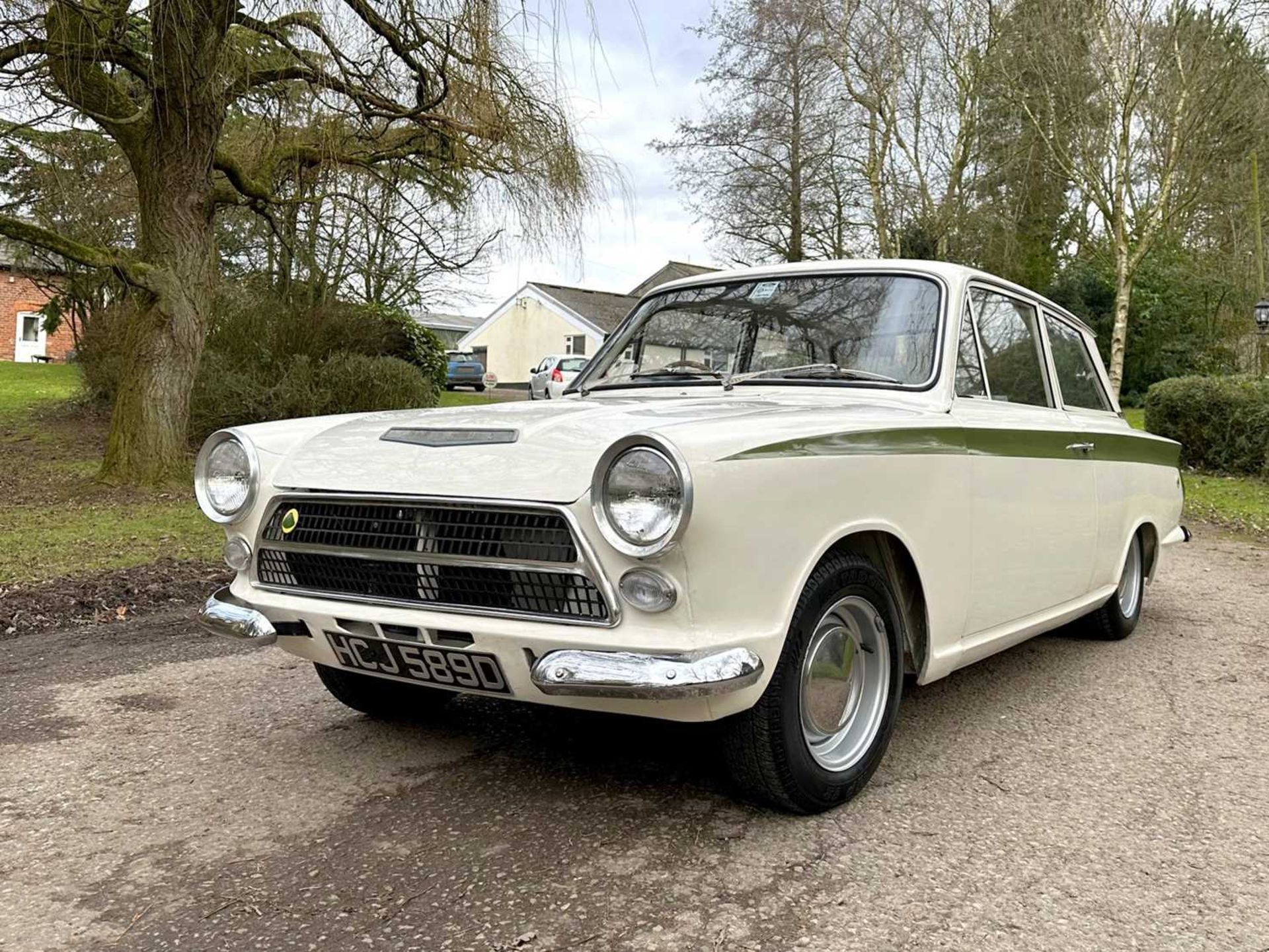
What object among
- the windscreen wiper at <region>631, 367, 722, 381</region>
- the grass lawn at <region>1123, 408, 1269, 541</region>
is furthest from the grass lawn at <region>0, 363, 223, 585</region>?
the grass lawn at <region>1123, 408, 1269, 541</region>

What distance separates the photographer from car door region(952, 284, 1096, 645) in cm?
350

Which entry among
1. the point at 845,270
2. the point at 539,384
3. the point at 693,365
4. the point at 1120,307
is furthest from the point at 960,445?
the point at 1120,307

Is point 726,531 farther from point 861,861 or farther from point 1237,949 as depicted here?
point 1237,949

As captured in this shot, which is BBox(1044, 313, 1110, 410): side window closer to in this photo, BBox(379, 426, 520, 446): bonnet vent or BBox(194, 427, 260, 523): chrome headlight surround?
BBox(379, 426, 520, 446): bonnet vent

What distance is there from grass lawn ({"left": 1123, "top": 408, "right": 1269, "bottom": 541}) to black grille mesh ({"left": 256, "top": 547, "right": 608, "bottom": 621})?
8.58 meters

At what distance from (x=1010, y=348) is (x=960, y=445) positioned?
998 mm

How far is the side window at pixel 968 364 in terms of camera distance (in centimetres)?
365

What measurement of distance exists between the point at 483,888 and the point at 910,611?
61.8 inches

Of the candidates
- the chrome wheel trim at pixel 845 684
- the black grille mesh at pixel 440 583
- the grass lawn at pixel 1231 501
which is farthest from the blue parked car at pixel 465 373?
the chrome wheel trim at pixel 845 684

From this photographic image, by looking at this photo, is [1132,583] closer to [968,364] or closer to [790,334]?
[968,364]

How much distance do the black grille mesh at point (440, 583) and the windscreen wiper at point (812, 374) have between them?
1.40 metres

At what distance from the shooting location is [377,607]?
2.81 meters

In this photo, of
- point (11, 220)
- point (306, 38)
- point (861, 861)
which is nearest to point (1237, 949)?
point (861, 861)

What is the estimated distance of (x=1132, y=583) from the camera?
5281 millimetres
